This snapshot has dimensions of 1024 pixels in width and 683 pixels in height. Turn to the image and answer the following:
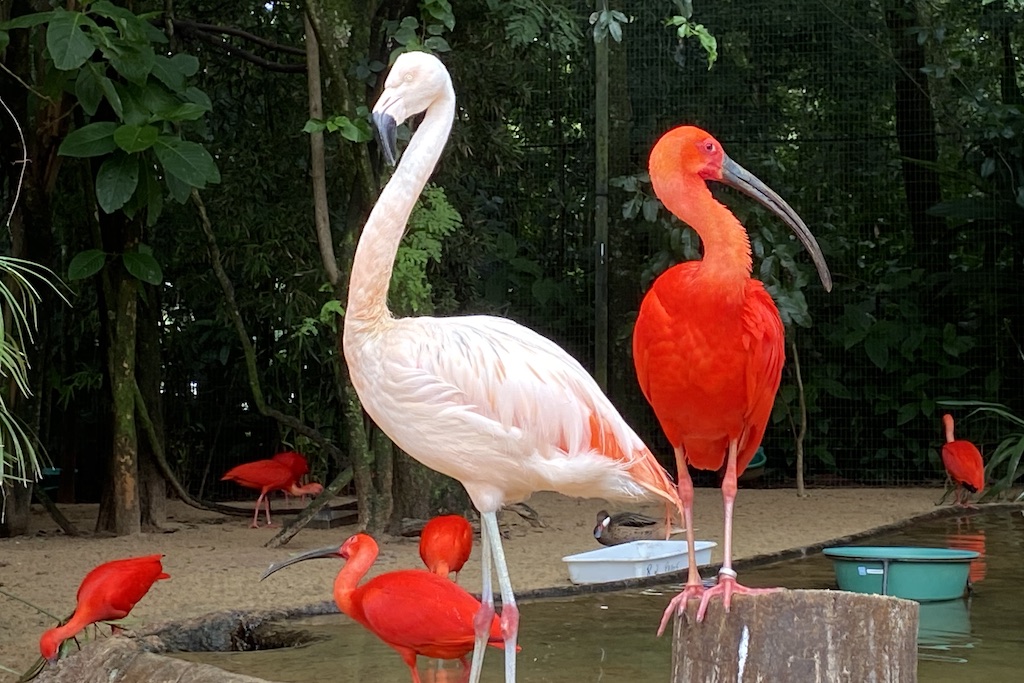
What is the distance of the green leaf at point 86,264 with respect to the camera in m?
6.54

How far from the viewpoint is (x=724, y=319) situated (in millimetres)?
3398

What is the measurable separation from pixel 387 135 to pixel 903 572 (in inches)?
124

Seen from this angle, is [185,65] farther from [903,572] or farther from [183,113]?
[903,572]

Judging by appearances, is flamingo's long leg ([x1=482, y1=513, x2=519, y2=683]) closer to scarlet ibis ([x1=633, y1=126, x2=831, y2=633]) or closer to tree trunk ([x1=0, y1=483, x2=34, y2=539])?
scarlet ibis ([x1=633, y1=126, x2=831, y2=633])

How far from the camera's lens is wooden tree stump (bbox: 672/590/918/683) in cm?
288

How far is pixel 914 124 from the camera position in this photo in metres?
10.3

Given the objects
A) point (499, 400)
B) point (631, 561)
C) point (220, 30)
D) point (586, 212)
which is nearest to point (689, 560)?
point (499, 400)

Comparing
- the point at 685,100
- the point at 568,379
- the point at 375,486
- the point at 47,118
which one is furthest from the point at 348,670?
the point at 685,100

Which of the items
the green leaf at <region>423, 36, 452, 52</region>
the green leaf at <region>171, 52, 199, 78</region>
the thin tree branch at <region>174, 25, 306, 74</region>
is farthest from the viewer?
the thin tree branch at <region>174, 25, 306, 74</region>

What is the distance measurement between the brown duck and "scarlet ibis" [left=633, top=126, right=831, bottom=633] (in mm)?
3033

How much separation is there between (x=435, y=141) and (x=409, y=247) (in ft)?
10.7

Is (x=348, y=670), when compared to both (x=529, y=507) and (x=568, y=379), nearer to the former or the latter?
(x=568, y=379)

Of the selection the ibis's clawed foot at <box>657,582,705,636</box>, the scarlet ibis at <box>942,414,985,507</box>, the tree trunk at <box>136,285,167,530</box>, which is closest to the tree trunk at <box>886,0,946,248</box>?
the scarlet ibis at <box>942,414,985,507</box>

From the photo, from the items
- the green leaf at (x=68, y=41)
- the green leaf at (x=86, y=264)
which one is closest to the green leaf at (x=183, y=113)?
the green leaf at (x=68, y=41)
